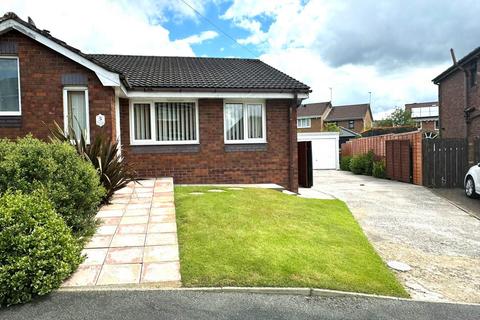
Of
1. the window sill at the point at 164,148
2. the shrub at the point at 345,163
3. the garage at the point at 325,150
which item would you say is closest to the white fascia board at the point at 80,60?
the window sill at the point at 164,148

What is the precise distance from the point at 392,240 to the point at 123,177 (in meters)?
5.96

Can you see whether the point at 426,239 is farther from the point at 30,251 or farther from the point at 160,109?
the point at 160,109

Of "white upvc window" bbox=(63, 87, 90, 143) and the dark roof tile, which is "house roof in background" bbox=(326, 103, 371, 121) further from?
"white upvc window" bbox=(63, 87, 90, 143)

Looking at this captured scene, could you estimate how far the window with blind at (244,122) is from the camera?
1130 centimetres

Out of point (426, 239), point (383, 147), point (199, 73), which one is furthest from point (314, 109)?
point (426, 239)

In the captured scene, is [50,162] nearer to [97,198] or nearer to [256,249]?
[97,198]

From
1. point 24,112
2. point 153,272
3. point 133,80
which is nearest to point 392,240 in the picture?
point 153,272

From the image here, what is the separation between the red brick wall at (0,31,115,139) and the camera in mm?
9062

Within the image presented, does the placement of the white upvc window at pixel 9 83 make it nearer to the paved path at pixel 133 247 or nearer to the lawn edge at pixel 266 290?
the paved path at pixel 133 247

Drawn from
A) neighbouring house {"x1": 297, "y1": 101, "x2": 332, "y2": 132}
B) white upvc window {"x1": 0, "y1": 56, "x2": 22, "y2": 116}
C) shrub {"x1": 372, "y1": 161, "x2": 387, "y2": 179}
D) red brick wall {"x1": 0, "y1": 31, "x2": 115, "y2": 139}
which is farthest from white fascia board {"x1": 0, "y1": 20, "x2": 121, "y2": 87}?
neighbouring house {"x1": 297, "y1": 101, "x2": 332, "y2": 132}

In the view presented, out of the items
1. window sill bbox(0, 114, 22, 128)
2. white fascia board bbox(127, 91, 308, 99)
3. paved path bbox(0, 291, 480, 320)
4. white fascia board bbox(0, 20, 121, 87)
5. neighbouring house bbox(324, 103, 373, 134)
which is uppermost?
neighbouring house bbox(324, 103, 373, 134)

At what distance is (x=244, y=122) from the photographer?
11.4 m

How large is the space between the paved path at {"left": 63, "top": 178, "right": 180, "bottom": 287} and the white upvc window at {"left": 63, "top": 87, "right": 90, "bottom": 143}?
2896mm

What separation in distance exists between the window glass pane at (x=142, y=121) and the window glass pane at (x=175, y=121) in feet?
0.94
